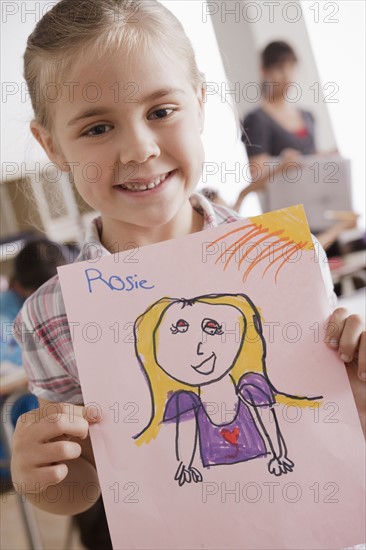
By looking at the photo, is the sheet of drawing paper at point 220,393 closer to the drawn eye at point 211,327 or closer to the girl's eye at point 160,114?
the drawn eye at point 211,327

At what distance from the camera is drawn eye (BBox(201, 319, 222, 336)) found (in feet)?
2.10

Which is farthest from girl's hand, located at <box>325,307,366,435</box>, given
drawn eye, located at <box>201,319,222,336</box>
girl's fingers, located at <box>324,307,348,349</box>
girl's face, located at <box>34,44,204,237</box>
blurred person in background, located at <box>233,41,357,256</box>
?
blurred person in background, located at <box>233,41,357,256</box>

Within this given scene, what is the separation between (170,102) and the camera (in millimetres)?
685

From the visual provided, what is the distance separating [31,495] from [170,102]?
488 millimetres

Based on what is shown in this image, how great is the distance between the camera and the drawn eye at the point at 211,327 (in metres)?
0.64

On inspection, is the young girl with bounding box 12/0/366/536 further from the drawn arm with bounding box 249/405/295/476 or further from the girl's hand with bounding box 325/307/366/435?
the drawn arm with bounding box 249/405/295/476

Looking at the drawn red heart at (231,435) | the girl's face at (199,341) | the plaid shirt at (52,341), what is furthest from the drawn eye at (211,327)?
the plaid shirt at (52,341)

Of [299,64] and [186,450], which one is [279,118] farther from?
[186,450]

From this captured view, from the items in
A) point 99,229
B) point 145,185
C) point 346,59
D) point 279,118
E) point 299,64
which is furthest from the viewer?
point 299,64

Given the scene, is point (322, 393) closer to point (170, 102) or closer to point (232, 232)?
point (232, 232)

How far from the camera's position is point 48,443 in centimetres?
62

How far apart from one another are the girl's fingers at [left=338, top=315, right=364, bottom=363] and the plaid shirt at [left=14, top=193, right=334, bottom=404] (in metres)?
0.16

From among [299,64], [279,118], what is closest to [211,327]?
[279,118]

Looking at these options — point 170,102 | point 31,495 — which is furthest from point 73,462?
point 170,102
